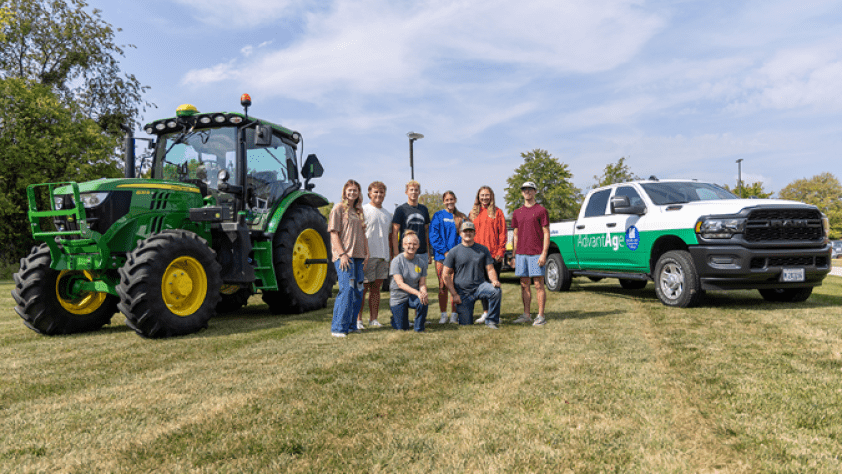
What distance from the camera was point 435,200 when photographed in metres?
55.9

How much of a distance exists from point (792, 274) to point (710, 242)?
3.71 ft

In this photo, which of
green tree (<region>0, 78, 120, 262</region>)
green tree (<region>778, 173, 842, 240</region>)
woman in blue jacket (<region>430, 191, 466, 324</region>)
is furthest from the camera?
green tree (<region>778, 173, 842, 240</region>)

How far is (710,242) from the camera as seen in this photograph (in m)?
7.15

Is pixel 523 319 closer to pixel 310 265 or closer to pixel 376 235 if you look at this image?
pixel 376 235

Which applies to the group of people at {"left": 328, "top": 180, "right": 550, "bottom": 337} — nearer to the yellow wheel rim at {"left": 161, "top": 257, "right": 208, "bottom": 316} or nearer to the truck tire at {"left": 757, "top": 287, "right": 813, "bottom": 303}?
the yellow wheel rim at {"left": 161, "top": 257, "right": 208, "bottom": 316}

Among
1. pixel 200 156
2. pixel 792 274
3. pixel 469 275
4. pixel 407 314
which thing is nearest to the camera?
pixel 407 314

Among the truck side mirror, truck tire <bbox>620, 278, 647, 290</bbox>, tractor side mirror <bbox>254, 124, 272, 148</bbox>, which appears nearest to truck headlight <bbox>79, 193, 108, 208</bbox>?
tractor side mirror <bbox>254, 124, 272, 148</bbox>

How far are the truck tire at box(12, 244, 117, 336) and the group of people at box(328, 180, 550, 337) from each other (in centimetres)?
309

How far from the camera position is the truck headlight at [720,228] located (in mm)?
7012

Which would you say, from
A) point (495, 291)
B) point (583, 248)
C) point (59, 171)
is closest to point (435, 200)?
point (59, 171)

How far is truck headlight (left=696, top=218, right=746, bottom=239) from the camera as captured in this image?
23.0 feet

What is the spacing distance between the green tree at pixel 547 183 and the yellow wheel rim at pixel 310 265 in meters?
29.1

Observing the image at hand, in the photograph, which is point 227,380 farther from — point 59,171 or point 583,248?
point 59,171

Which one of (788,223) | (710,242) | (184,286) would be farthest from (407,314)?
(788,223)
